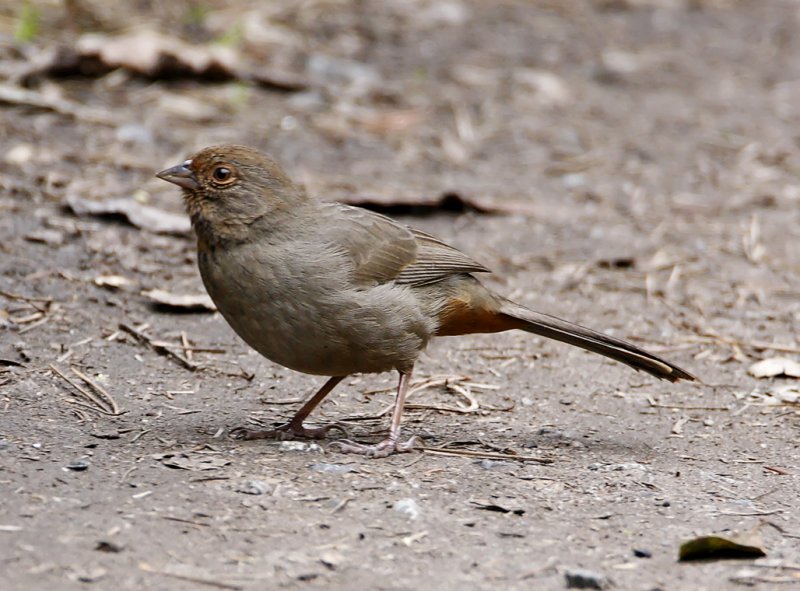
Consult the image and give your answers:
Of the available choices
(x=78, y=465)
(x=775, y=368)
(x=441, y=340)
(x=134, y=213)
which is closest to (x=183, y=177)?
(x=78, y=465)

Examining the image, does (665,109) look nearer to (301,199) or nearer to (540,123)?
(540,123)

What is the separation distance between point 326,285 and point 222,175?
66 cm

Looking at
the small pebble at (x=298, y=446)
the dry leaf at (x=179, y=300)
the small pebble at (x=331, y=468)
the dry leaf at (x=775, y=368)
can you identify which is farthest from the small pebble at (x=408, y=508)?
the dry leaf at (x=775, y=368)

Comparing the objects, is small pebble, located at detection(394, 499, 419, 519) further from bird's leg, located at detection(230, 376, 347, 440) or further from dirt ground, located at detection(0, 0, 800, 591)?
bird's leg, located at detection(230, 376, 347, 440)

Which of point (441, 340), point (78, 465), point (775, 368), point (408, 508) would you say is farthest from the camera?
point (441, 340)

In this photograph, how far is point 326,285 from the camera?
14.5 ft

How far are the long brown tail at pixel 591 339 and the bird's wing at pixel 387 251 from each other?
27 cm

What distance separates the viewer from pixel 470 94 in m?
9.95

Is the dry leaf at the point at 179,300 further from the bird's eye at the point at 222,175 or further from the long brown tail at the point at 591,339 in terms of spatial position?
the long brown tail at the point at 591,339

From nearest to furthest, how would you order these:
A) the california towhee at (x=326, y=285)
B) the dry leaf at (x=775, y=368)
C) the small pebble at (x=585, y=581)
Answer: the small pebble at (x=585, y=581) → the california towhee at (x=326, y=285) → the dry leaf at (x=775, y=368)

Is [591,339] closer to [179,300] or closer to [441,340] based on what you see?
[441,340]

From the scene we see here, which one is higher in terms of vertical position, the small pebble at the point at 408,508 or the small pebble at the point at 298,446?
the small pebble at the point at 408,508

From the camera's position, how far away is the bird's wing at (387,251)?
182 inches

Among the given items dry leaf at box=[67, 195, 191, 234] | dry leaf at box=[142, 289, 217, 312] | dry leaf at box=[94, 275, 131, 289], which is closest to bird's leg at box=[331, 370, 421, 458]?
dry leaf at box=[142, 289, 217, 312]
